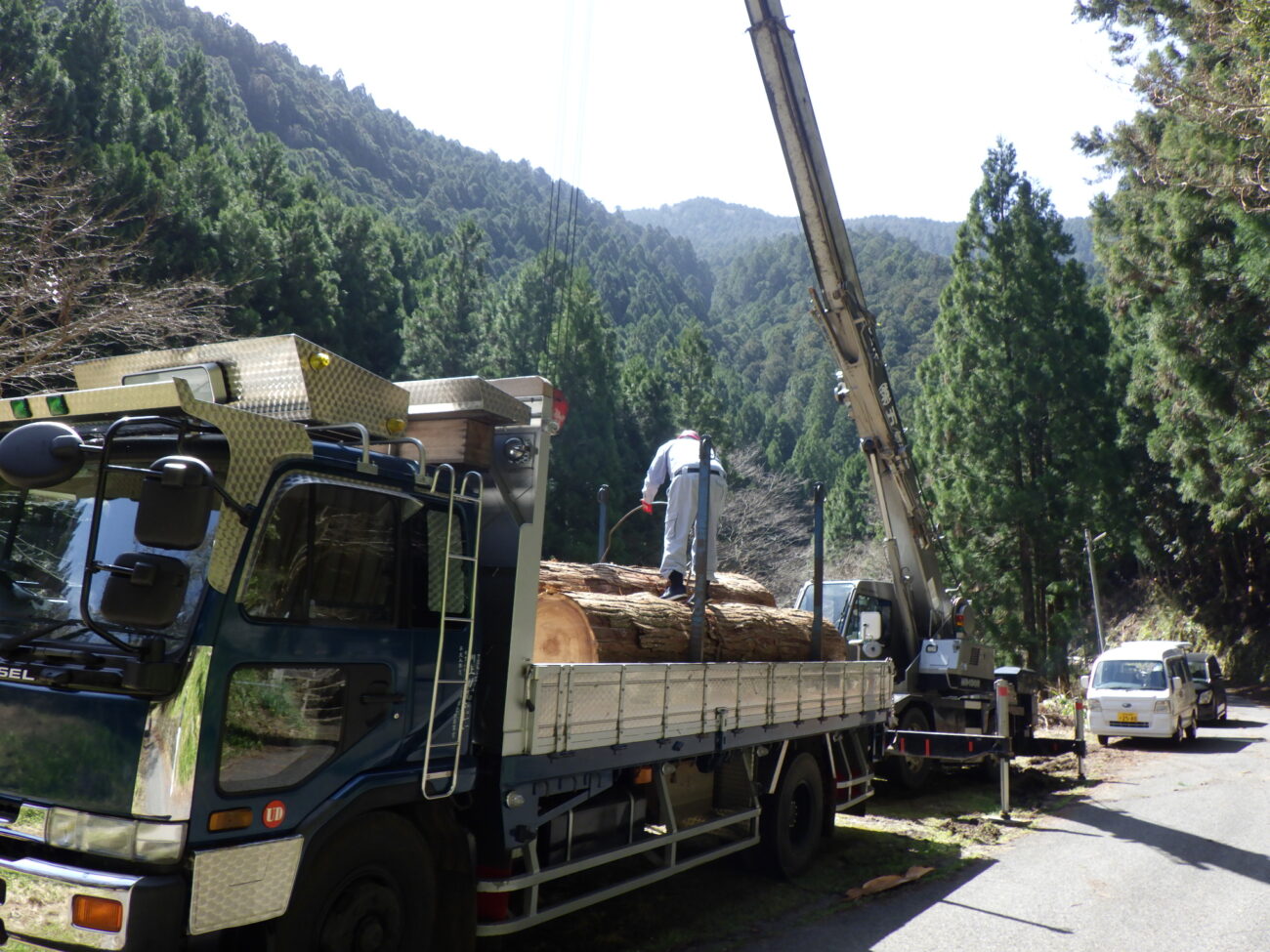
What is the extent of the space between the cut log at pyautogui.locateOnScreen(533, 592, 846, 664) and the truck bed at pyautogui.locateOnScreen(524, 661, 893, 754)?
21 cm

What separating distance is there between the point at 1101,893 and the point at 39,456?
7.22 m

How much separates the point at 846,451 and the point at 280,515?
199 feet

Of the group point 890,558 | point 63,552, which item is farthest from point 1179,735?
point 63,552

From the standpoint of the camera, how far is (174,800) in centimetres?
340

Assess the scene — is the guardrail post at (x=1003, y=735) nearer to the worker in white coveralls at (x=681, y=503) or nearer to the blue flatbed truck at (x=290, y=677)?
the worker in white coveralls at (x=681, y=503)

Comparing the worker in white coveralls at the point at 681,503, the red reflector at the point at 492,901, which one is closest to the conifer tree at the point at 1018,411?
the worker in white coveralls at the point at 681,503

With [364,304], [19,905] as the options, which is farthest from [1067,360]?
[19,905]

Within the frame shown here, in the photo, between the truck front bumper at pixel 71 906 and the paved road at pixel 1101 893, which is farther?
the paved road at pixel 1101 893

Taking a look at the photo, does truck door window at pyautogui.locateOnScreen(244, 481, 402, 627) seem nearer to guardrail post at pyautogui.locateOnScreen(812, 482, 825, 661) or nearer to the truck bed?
the truck bed

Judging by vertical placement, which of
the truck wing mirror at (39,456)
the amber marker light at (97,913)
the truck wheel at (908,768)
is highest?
the truck wing mirror at (39,456)

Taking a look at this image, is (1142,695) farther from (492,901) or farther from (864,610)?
(492,901)

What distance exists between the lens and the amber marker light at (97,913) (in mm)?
3262

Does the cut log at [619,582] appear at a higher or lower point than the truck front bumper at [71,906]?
higher

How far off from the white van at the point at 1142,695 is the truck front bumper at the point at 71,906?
1773 centimetres
